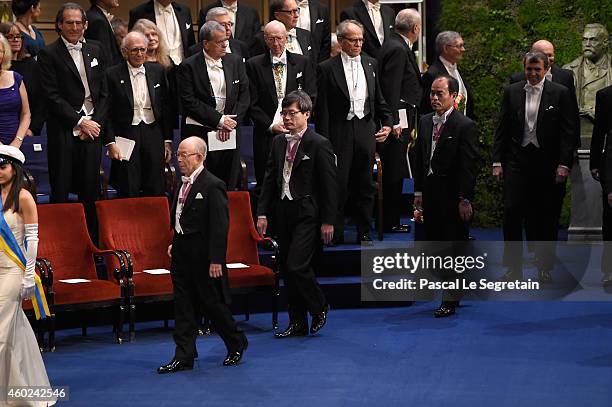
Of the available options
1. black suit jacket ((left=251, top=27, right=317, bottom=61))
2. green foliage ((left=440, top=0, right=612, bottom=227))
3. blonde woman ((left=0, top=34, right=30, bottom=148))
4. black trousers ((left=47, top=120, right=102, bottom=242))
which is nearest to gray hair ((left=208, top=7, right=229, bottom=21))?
black suit jacket ((left=251, top=27, right=317, bottom=61))

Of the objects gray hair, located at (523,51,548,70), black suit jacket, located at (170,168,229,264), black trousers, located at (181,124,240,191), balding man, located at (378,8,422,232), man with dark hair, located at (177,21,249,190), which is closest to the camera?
black suit jacket, located at (170,168,229,264)

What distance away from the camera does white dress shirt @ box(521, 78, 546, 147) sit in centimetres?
1008

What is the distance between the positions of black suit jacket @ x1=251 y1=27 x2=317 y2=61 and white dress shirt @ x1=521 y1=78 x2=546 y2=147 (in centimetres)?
177

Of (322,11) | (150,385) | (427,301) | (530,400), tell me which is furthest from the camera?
(322,11)

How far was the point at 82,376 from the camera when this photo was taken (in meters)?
7.83

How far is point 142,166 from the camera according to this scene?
9805 millimetres

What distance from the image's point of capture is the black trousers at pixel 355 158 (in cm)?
1001

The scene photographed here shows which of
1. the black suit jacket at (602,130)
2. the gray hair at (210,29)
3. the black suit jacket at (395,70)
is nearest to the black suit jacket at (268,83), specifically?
the gray hair at (210,29)

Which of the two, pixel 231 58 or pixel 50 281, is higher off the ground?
pixel 231 58

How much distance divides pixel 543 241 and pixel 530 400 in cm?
327

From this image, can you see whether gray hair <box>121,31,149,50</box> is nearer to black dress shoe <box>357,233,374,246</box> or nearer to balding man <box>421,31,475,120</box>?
black dress shoe <box>357,233,374,246</box>

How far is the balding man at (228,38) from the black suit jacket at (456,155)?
1803 millimetres

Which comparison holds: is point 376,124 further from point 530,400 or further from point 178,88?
point 530,400

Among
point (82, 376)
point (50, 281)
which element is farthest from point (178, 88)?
point (82, 376)
